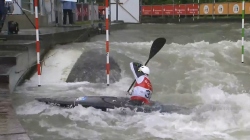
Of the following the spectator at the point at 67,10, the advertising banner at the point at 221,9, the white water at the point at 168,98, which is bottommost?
the white water at the point at 168,98

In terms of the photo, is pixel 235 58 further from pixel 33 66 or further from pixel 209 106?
pixel 33 66

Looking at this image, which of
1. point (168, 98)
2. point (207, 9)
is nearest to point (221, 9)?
point (207, 9)

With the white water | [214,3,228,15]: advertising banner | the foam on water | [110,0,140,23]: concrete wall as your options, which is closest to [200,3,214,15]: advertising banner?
[214,3,228,15]: advertising banner

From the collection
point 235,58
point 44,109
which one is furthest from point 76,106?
point 235,58

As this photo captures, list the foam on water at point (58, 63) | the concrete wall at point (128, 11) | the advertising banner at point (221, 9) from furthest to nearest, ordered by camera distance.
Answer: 1. the advertising banner at point (221, 9)
2. the concrete wall at point (128, 11)
3. the foam on water at point (58, 63)

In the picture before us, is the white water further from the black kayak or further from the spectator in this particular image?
the spectator

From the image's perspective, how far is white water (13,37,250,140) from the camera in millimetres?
5203

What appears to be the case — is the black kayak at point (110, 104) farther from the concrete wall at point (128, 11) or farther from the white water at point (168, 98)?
the concrete wall at point (128, 11)

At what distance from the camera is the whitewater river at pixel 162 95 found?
5.20m

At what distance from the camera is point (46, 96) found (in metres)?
6.80

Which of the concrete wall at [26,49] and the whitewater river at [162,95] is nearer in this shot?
the whitewater river at [162,95]

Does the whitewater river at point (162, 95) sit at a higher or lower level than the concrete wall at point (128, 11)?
lower

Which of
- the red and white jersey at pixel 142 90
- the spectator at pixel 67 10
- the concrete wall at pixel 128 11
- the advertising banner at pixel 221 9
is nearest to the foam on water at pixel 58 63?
the red and white jersey at pixel 142 90

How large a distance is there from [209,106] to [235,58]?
3.81 m
